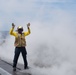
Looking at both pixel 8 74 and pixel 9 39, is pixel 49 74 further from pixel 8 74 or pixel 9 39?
pixel 9 39

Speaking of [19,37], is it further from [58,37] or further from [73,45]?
[58,37]

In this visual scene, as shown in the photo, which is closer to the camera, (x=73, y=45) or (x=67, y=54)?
(x=67, y=54)

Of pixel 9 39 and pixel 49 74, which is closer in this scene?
pixel 49 74

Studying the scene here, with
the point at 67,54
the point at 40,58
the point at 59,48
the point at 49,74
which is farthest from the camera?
the point at 59,48

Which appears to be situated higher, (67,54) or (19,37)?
(19,37)

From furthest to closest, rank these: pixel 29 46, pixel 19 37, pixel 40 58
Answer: pixel 29 46
pixel 40 58
pixel 19 37

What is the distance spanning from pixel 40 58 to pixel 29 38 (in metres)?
7.37

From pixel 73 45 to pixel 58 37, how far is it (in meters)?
3.35

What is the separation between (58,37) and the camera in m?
24.1

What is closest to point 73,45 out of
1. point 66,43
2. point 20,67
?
point 66,43

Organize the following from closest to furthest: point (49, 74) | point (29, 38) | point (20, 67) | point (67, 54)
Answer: point (49, 74), point (20, 67), point (67, 54), point (29, 38)

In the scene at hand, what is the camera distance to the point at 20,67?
13.3 m

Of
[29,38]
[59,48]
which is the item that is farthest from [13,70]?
[29,38]

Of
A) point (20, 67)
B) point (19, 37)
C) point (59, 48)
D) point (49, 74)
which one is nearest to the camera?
point (49, 74)
